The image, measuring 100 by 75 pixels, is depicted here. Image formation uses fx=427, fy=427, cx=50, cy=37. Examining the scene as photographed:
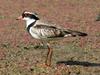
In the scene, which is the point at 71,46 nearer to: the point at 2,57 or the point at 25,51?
the point at 25,51

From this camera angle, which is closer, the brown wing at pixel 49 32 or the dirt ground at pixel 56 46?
the brown wing at pixel 49 32

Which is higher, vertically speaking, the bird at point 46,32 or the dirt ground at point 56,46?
the bird at point 46,32

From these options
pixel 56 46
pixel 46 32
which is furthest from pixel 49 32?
pixel 56 46

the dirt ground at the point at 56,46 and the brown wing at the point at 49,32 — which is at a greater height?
the brown wing at the point at 49,32

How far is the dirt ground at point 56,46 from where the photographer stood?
1320 centimetres

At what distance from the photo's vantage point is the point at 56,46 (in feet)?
58.1

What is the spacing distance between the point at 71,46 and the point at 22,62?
155 inches

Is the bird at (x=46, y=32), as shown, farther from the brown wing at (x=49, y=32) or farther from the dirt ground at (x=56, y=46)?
the dirt ground at (x=56, y=46)

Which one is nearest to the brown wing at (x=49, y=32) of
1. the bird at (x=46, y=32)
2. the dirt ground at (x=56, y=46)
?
the bird at (x=46, y=32)

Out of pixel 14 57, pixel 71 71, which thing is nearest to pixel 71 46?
pixel 14 57

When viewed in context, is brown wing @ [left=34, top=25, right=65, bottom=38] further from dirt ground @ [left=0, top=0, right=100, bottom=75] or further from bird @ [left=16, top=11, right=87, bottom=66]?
dirt ground @ [left=0, top=0, right=100, bottom=75]

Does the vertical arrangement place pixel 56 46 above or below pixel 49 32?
below

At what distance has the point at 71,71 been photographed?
12.9 metres

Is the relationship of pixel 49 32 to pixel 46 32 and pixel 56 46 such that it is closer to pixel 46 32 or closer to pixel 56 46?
pixel 46 32
